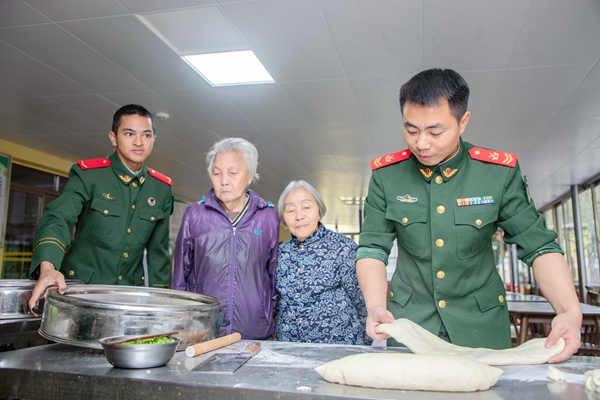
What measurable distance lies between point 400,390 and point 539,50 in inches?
140

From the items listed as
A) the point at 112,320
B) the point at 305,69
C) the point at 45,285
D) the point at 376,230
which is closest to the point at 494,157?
the point at 376,230

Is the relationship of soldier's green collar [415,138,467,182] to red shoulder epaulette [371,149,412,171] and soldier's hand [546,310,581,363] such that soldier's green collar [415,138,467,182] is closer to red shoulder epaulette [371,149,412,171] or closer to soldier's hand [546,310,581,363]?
red shoulder epaulette [371,149,412,171]

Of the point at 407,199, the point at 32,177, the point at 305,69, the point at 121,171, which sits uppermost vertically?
the point at 305,69

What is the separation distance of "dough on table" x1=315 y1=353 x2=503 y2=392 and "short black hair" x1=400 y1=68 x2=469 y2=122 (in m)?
0.70

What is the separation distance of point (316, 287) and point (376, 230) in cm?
60

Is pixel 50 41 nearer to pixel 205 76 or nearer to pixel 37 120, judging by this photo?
pixel 205 76

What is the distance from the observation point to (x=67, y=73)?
13.9 ft

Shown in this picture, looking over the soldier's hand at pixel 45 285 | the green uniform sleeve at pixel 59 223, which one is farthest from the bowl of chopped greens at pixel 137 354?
the green uniform sleeve at pixel 59 223

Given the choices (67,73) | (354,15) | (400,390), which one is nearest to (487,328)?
(400,390)

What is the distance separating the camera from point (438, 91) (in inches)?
50.8

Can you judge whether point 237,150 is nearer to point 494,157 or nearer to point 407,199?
point 407,199

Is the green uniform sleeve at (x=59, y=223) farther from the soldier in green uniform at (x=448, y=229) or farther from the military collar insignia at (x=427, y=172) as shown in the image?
the military collar insignia at (x=427, y=172)

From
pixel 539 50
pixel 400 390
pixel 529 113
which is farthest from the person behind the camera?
pixel 529 113

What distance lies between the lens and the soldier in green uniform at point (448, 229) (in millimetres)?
1308
